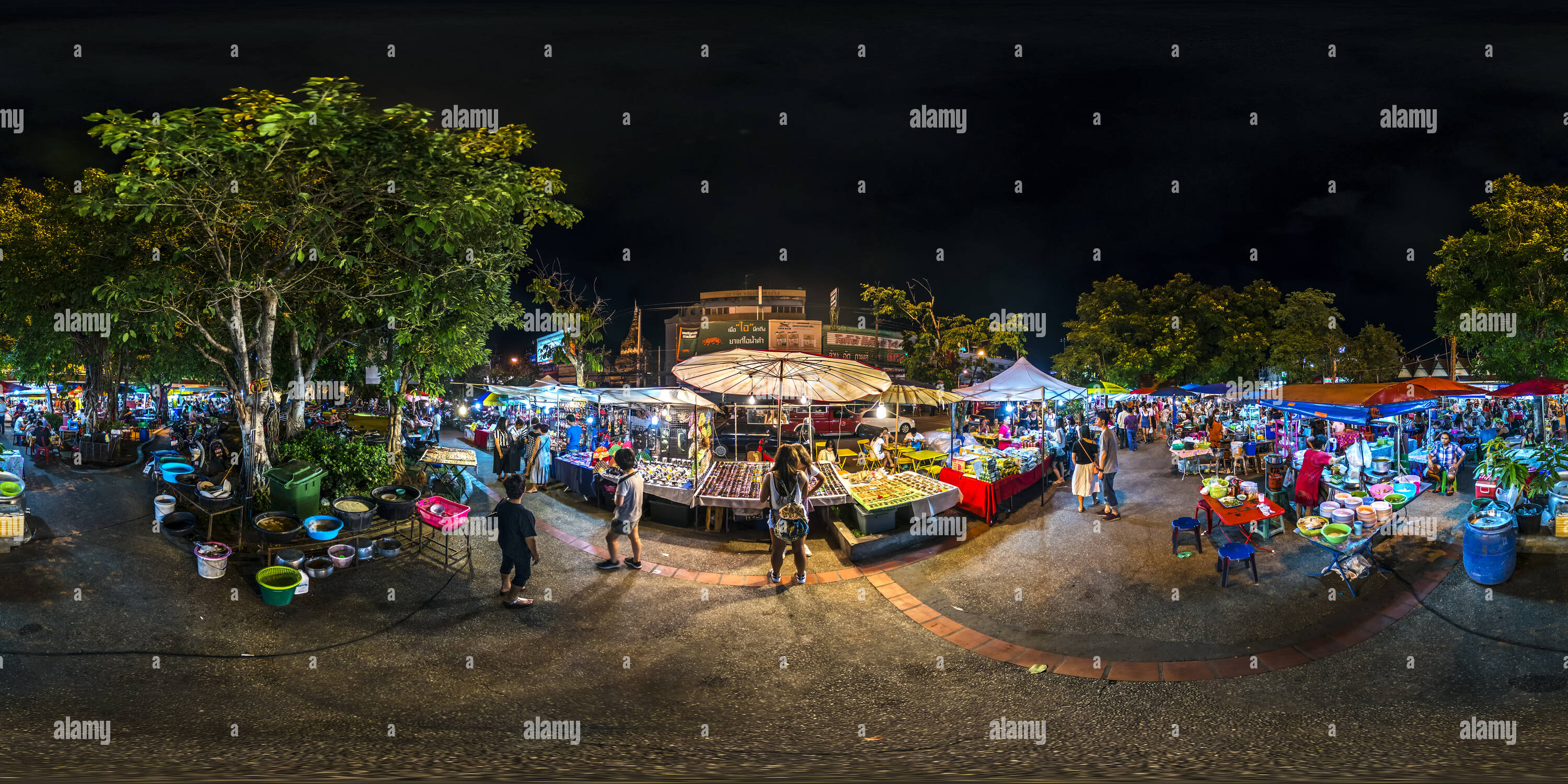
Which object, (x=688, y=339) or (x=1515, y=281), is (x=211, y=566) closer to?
(x=1515, y=281)

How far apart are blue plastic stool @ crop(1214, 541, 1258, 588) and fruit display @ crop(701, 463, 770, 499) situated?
5813mm

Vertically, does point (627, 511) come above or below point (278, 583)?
above

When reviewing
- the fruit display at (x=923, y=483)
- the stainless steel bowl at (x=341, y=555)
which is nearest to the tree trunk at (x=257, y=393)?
the stainless steel bowl at (x=341, y=555)

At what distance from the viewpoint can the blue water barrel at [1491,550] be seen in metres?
6.78

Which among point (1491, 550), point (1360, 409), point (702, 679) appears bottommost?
point (702, 679)

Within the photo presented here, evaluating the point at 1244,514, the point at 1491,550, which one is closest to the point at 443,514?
the point at 1244,514

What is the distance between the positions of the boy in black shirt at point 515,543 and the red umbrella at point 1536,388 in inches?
716

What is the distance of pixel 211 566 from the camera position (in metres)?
7.47

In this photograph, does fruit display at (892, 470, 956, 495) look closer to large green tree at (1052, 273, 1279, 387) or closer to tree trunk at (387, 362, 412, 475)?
tree trunk at (387, 362, 412, 475)

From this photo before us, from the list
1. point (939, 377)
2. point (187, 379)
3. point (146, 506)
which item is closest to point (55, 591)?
point (146, 506)

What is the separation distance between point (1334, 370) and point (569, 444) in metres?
47.4

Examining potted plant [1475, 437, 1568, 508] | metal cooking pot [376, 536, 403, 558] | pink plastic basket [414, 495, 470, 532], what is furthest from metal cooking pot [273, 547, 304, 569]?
potted plant [1475, 437, 1568, 508]

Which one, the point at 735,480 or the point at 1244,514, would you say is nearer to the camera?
the point at 1244,514

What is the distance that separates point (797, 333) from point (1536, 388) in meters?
62.3
